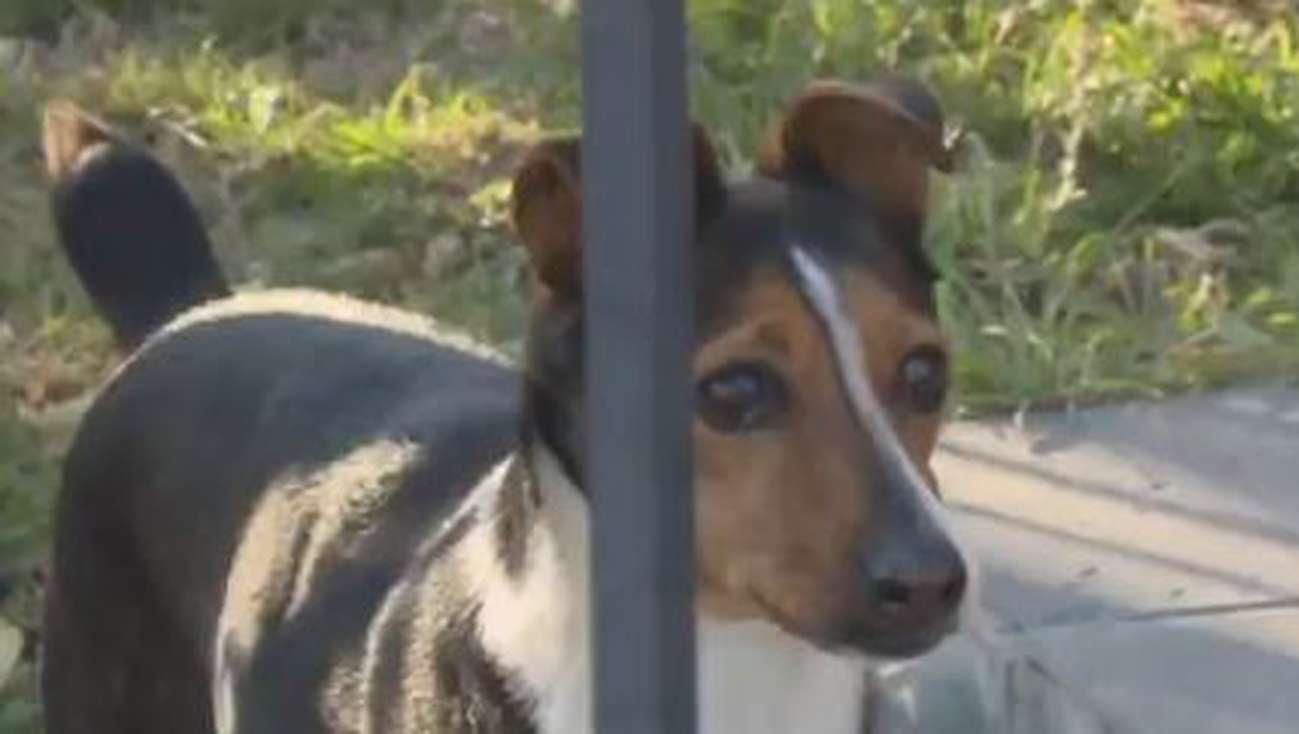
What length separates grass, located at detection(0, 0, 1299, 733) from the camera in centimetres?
562

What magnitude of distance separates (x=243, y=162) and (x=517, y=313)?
90cm

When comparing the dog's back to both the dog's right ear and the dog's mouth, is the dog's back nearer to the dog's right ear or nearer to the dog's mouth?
the dog's right ear

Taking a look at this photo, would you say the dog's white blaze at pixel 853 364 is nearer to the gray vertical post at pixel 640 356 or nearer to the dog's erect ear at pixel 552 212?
the dog's erect ear at pixel 552 212

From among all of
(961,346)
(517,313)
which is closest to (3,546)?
(517,313)

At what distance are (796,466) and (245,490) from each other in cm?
97

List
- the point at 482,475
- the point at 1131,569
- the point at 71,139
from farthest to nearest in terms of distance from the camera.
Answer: the point at 1131,569
the point at 71,139
the point at 482,475

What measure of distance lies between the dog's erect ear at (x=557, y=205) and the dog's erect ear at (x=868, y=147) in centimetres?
14

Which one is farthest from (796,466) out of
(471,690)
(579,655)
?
(471,690)

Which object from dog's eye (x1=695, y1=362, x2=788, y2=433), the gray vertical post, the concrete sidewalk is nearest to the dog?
dog's eye (x1=695, y1=362, x2=788, y2=433)

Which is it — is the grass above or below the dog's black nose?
below

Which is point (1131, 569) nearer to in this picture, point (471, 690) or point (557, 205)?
point (471, 690)

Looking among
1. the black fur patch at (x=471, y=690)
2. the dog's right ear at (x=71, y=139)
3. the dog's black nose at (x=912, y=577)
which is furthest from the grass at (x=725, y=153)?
the dog's black nose at (x=912, y=577)

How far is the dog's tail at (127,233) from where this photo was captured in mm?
4141

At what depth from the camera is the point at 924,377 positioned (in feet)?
10.4
